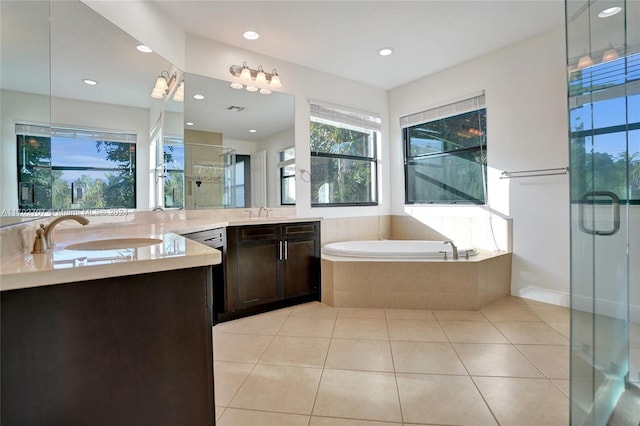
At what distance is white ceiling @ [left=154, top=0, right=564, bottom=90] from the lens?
2572 mm

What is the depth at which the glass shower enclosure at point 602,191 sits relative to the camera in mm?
1320

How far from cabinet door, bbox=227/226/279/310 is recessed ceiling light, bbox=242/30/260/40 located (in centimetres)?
182

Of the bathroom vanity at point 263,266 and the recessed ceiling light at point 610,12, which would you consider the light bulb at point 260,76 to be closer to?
the bathroom vanity at point 263,266

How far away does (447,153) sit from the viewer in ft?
12.9

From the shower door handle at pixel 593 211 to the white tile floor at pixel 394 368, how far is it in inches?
34.1

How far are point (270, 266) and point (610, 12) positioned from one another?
277 centimetres

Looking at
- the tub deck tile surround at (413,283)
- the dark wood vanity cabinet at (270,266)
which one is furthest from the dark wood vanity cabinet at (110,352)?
the tub deck tile surround at (413,283)

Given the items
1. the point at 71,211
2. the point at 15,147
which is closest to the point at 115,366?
the point at 15,147

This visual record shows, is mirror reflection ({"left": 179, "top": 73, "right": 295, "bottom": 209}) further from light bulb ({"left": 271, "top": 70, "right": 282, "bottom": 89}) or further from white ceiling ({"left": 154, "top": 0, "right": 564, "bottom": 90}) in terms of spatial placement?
white ceiling ({"left": 154, "top": 0, "right": 564, "bottom": 90})

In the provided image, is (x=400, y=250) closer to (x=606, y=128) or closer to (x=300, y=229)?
(x=300, y=229)

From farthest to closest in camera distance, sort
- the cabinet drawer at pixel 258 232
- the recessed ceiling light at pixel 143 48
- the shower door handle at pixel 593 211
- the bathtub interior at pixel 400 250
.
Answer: the bathtub interior at pixel 400 250 → the cabinet drawer at pixel 258 232 → the recessed ceiling light at pixel 143 48 → the shower door handle at pixel 593 211

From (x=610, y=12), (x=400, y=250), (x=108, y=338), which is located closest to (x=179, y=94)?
(x=108, y=338)

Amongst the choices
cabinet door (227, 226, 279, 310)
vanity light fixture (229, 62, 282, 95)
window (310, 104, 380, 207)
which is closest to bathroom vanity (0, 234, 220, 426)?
cabinet door (227, 226, 279, 310)

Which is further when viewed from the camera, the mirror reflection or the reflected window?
the reflected window
